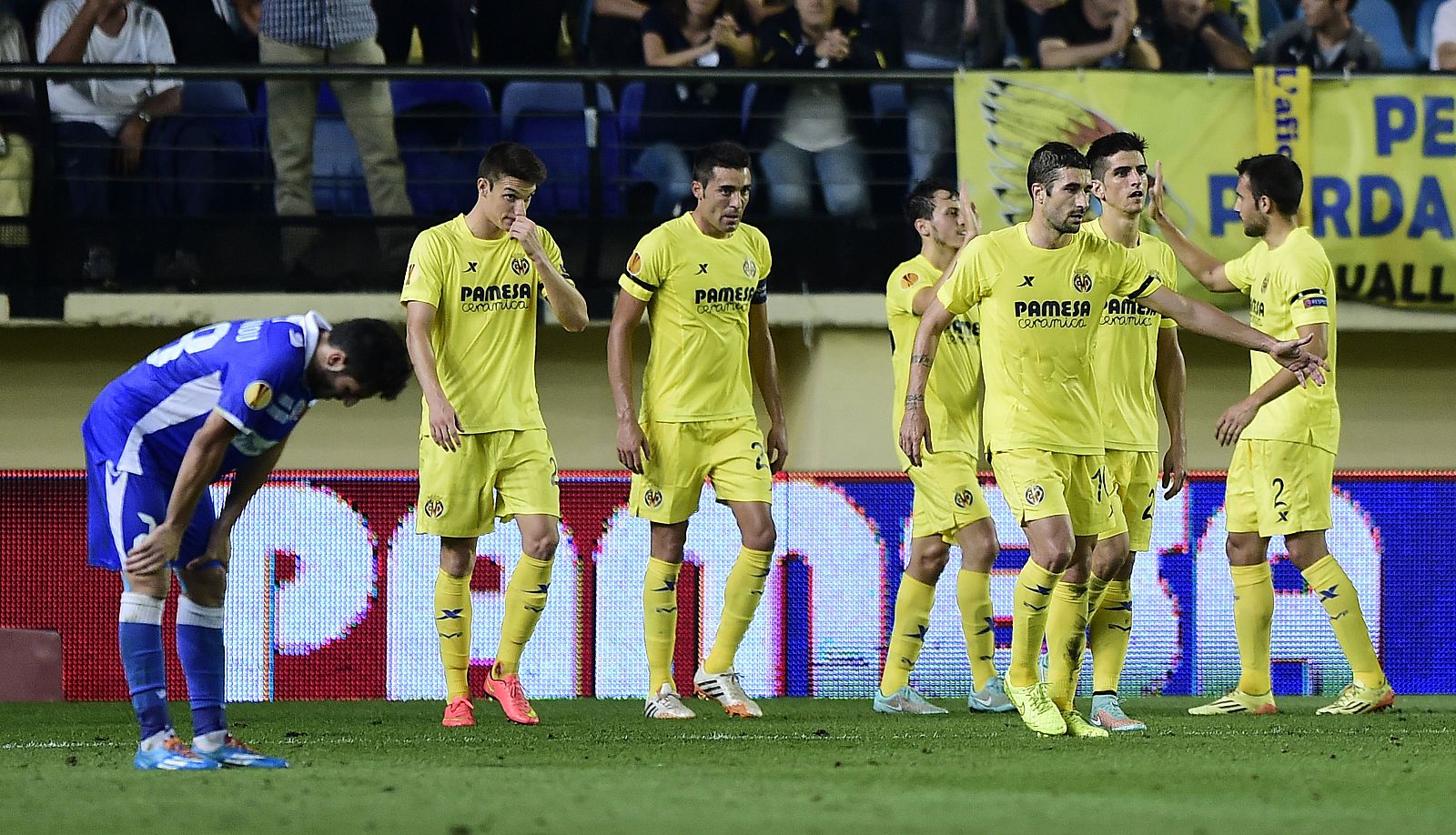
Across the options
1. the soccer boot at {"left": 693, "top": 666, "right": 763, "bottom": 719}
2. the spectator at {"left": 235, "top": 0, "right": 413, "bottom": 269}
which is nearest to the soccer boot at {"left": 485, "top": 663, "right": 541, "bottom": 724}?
the soccer boot at {"left": 693, "top": 666, "right": 763, "bottom": 719}

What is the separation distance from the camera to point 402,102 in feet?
37.7

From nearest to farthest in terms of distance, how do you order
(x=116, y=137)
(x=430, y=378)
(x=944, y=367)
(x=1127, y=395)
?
(x=430, y=378)
(x=1127, y=395)
(x=944, y=367)
(x=116, y=137)

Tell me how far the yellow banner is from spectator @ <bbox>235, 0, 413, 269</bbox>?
3222 millimetres

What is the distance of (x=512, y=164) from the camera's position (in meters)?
7.52

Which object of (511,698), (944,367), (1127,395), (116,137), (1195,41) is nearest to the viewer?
(511,698)

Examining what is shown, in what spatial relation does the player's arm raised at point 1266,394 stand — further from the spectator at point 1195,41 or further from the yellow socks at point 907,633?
the spectator at point 1195,41

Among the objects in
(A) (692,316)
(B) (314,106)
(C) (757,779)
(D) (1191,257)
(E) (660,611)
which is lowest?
(C) (757,779)

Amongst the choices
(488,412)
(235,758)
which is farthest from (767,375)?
(235,758)

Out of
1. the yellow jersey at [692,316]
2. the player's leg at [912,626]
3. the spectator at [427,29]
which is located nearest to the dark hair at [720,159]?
the yellow jersey at [692,316]

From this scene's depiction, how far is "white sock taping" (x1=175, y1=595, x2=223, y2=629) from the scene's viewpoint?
5930 millimetres

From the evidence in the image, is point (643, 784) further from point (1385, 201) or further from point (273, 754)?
point (1385, 201)

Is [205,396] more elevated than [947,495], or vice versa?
[205,396]

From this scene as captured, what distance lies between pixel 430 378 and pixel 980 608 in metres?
2.48

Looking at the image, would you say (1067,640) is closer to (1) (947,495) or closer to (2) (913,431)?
(2) (913,431)
